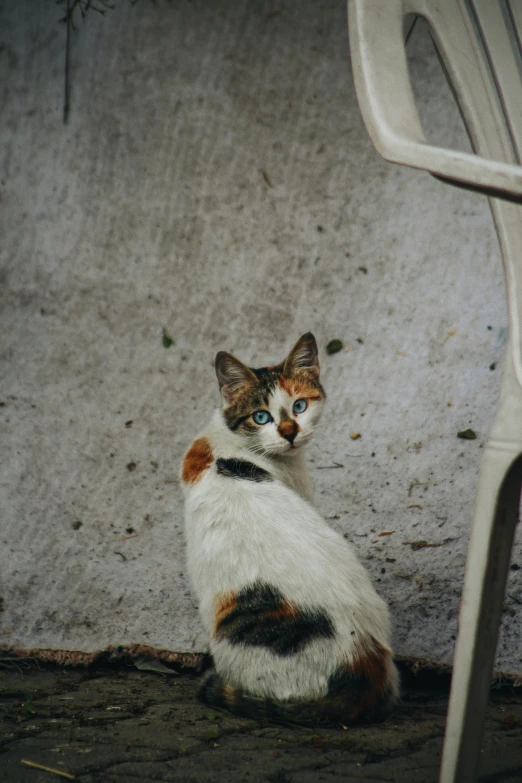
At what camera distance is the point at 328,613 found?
1831mm

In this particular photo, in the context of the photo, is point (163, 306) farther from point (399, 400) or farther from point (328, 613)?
point (328, 613)

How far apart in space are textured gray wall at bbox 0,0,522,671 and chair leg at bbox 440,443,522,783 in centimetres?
167

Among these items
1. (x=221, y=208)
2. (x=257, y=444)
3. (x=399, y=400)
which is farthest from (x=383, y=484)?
(x=221, y=208)

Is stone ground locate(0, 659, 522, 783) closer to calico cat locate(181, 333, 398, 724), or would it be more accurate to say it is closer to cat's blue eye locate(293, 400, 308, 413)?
calico cat locate(181, 333, 398, 724)

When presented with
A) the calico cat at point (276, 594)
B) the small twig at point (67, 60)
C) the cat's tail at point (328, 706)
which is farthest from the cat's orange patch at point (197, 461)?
the small twig at point (67, 60)

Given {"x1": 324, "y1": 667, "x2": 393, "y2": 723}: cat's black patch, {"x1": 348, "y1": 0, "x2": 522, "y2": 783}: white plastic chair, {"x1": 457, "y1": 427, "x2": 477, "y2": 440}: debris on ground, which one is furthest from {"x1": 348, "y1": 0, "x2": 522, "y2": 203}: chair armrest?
{"x1": 457, "y1": 427, "x2": 477, "y2": 440}: debris on ground

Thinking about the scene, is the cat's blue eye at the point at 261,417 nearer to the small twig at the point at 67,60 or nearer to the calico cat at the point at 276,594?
the calico cat at the point at 276,594

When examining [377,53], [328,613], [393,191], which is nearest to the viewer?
[377,53]

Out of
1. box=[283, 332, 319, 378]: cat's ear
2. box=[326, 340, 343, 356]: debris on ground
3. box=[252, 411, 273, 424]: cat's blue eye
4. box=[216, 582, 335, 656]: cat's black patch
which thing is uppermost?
box=[326, 340, 343, 356]: debris on ground

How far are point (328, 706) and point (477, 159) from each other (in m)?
1.28

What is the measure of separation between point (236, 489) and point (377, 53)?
1075mm

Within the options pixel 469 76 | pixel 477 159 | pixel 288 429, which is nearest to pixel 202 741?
pixel 288 429

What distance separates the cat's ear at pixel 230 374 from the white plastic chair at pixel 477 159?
902 mm

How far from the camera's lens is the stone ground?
162 cm
